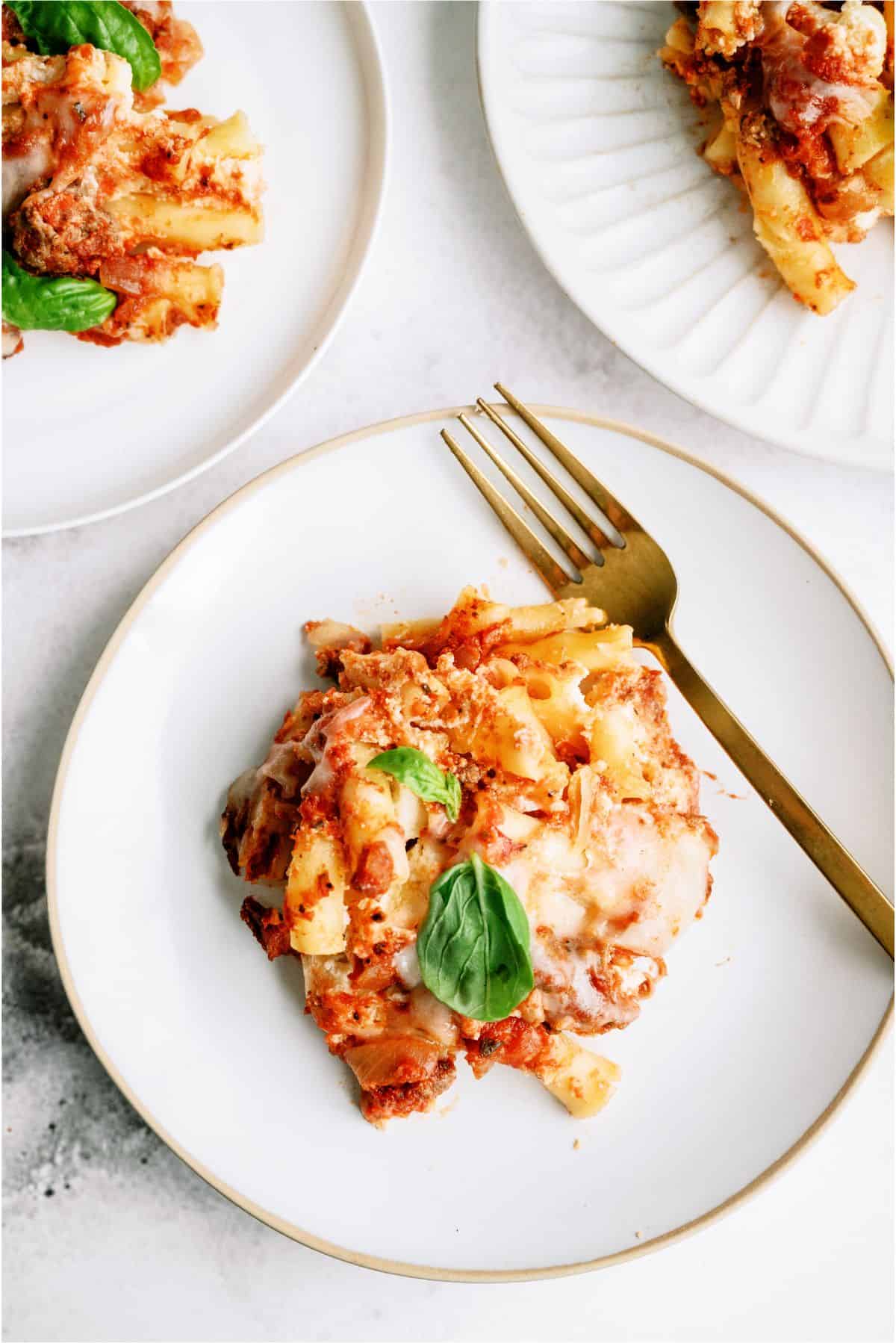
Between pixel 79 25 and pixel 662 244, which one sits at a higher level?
pixel 79 25

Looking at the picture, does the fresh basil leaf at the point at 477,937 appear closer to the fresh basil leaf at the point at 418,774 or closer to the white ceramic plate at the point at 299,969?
the fresh basil leaf at the point at 418,774

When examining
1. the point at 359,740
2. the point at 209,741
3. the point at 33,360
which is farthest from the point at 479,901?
the point at 33,360

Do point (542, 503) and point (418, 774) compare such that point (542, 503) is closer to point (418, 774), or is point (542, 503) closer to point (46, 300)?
point (418, 774)

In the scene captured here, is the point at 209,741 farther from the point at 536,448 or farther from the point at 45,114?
the point at 45,114

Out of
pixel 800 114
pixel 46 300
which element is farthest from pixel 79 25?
pixel 800 114

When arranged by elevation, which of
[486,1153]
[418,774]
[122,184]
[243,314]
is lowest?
[486,1153]

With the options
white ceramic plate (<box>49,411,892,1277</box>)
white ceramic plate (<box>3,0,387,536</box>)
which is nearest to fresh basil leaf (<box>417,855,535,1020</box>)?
white ceramic plate (<box>49,411,892,1277</box>)

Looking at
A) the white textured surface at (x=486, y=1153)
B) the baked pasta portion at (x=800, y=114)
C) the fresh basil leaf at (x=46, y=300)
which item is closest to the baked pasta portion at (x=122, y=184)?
the fresh basil leaf at (x=46, y=300)
